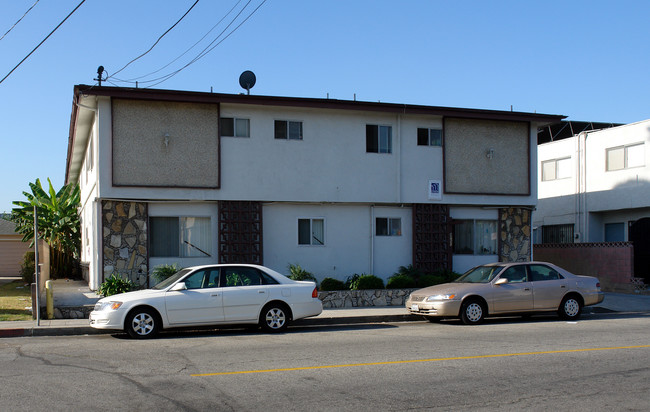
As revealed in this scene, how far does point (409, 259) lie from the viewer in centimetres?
2138

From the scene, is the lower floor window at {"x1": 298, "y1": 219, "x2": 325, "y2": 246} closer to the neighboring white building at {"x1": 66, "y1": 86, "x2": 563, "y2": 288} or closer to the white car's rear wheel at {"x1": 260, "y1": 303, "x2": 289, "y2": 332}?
the neighboring white building at {"x1": 66, "y1": 86, "x2": 563, "y2": 288}

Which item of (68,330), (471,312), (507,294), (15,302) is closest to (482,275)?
(507,294)

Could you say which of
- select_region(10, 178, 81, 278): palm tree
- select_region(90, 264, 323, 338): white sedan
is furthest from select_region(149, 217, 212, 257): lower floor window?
select_region(10, 178, 81, 278): palm tree

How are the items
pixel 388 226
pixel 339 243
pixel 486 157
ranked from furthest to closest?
pixel 486 157
pixel 388 226
pixel 339 243

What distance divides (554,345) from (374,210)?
392 inches

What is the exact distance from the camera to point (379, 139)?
21.1 m

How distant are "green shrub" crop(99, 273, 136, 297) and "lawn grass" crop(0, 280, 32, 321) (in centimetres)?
184

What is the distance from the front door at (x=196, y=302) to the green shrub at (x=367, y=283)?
20.7 ft

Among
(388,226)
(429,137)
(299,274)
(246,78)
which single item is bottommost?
(299,274)

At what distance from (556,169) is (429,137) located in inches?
490

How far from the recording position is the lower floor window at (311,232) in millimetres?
20391

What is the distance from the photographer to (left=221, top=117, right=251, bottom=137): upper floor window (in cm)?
1944

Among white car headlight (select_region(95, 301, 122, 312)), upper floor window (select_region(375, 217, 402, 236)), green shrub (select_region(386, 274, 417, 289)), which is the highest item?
upper floor window (select_region(375, 217, 402, 236))

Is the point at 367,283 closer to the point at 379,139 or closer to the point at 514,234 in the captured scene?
the point at 379,139
